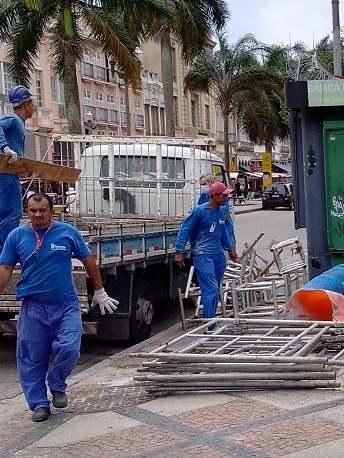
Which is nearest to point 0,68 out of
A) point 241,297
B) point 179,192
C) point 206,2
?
point 206,2

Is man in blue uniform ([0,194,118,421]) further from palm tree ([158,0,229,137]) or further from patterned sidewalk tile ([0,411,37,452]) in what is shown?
palm tree ([158,0,229,137])

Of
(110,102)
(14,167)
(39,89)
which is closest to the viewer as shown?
(14,167)

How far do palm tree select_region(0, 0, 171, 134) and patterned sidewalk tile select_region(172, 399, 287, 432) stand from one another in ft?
47.4

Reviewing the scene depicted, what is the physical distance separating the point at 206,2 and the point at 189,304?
Answer: 19657 millimetres

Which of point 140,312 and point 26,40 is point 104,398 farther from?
point 26,40

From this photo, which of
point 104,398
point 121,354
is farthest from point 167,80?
point 104,398

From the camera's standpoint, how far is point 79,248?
5.73m

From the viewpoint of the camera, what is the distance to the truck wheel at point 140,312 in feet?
28.6

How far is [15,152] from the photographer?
7.66 metres

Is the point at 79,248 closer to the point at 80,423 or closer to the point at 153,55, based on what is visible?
the point at 80,423

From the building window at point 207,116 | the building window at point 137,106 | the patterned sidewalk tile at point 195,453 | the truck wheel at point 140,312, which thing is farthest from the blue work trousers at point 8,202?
the building window at point 207,116

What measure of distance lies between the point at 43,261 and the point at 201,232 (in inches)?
131

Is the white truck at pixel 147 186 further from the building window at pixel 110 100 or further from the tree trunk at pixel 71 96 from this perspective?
the building window at pixel 110 100

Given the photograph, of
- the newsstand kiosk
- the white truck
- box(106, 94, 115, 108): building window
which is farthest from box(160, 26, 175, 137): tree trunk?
box(106, 94, 115, 108): building window
